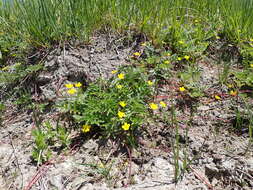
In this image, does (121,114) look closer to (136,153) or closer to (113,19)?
(136,153)

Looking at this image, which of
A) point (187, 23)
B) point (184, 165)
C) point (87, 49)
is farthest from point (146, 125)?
point (187, 23)

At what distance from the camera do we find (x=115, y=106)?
1692 millimetres

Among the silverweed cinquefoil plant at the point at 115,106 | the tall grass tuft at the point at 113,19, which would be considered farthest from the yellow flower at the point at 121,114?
the tall grass tuft at the point at 113,19

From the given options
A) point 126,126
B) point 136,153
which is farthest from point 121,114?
point 136,153

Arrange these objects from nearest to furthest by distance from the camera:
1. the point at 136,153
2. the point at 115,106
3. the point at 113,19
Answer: the point at 136,153 → the point at 115,106 → the point at 113,19

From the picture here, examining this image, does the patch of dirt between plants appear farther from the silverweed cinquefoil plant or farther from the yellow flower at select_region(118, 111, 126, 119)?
the yellow flower at select_region(118, 111, 126, 119)

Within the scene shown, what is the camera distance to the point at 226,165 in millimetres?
1321

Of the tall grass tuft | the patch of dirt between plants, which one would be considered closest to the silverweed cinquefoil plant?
the patch of dirt between plants

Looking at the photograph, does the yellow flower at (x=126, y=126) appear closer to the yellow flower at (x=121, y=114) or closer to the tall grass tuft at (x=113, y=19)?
the yellow flower at (x=121, y=114)

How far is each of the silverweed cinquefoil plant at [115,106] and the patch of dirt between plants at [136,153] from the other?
126 millimetres

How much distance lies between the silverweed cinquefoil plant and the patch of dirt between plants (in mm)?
126

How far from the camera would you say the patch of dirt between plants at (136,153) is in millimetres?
1309

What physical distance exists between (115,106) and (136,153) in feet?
1.45

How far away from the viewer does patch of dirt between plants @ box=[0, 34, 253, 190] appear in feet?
4.29
